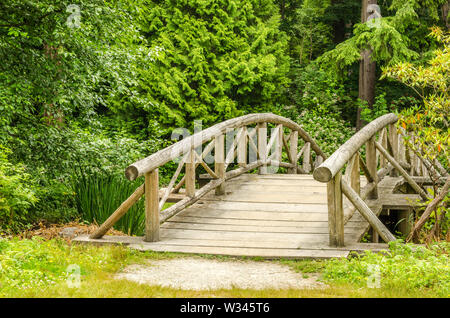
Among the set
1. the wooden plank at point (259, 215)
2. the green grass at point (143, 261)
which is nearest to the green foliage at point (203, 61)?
the wooden plank at point (259, 215)

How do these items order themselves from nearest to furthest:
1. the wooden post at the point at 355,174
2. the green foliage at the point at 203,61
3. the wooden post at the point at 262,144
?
the wooden post at the point at 355,174
the wooden post at the point at 262,144
the green foliage at the point at 203,61

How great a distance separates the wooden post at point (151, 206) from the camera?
19.9 feet

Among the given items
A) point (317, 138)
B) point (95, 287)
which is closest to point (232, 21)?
point (317, 138)

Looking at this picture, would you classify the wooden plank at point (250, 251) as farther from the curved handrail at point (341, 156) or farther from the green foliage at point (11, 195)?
the green foliage at point (11, 195)

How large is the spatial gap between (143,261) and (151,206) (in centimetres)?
76

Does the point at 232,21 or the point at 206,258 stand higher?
the point at 232,21

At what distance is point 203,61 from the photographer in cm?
1573

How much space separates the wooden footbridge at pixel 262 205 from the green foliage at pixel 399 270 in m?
0.40

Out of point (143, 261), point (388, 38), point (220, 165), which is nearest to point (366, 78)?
point (388, 38)

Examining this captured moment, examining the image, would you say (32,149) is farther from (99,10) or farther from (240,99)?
(240,99)

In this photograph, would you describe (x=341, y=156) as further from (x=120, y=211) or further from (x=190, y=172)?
(x=120, y=211)

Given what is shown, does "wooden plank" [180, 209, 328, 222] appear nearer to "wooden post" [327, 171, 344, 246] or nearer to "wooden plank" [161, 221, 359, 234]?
"wooden plank" [161, 221, 359, 234]
